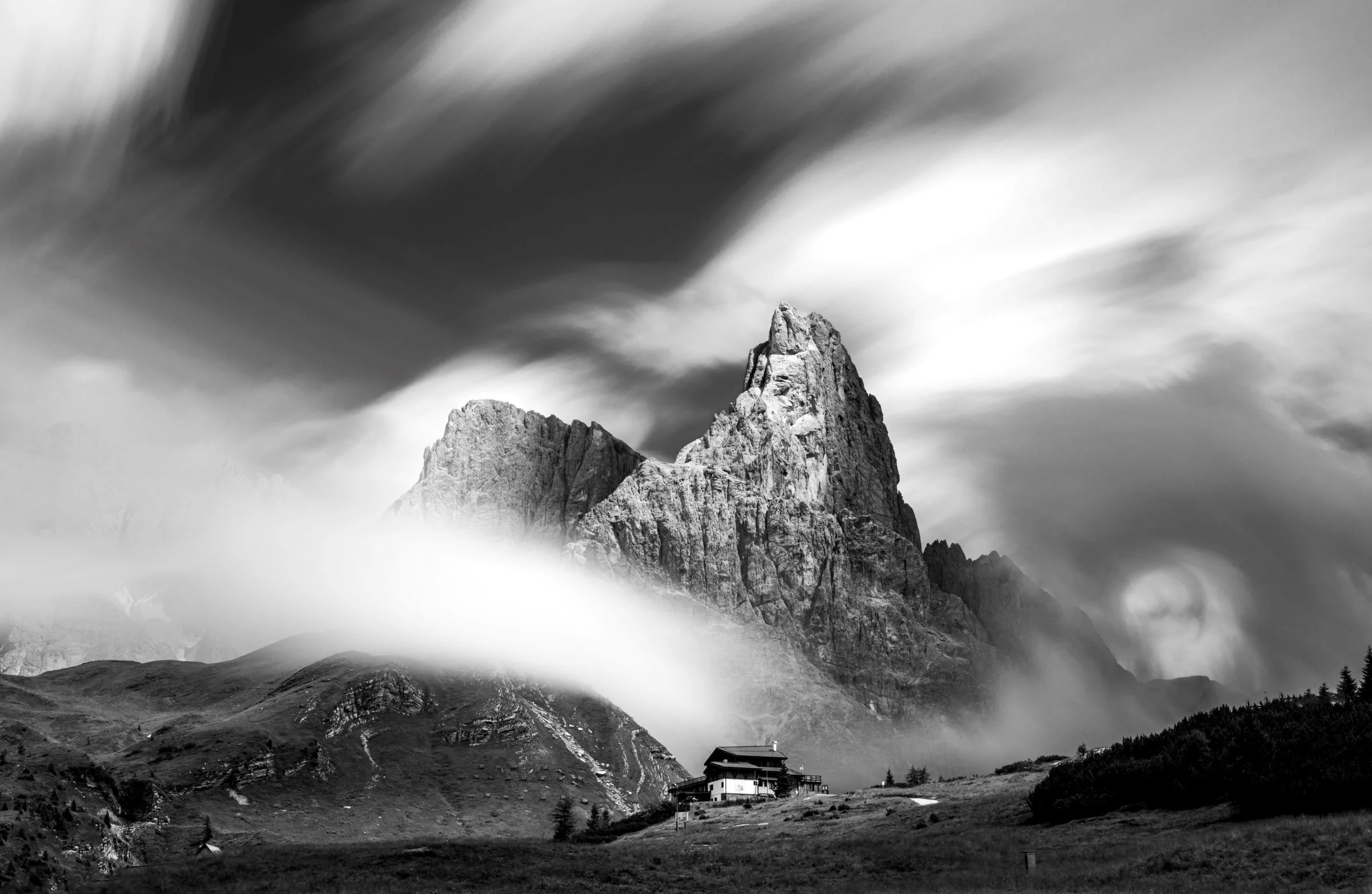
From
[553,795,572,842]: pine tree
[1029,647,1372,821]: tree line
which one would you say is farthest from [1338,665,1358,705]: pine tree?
[553,795,572,842]: pine tree

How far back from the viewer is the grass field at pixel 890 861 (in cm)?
5638

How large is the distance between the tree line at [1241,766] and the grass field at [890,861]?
2390mm

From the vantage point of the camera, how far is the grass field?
56.4 meters

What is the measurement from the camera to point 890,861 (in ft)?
235

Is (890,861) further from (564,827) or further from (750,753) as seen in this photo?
(750,753)

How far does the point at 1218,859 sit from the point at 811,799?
7263cm

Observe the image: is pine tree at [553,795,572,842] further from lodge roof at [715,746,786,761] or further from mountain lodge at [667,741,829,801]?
lodge roof at [715,746,786,761]

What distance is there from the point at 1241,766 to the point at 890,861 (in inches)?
917

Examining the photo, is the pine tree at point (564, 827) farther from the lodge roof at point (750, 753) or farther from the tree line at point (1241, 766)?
the tree line at point (1241, 766)

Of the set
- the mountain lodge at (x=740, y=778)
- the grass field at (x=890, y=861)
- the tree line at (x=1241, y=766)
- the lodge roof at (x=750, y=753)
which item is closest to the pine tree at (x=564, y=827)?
the mountain lodge at (x=740, y=778)

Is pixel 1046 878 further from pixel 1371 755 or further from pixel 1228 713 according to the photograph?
pixel 1228 713

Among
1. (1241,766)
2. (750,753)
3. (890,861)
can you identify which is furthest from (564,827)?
(1241,766)

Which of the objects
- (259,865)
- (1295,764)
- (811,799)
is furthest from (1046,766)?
(259,865)

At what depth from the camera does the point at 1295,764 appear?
231 feet
